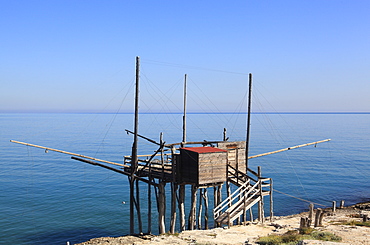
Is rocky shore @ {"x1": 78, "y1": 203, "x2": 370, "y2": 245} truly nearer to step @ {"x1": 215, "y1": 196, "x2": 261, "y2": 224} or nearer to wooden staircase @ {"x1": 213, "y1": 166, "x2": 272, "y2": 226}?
step @ {"x1": 215, "y1": 196, "x2": 261, "y2": 224}

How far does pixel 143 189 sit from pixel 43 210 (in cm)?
1379

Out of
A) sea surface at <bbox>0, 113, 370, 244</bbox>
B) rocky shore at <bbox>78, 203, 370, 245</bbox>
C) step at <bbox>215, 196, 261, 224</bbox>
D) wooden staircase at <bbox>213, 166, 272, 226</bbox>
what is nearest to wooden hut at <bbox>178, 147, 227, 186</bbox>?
wooden staircase at <bbox>213, 166, 272, 226</bbox>

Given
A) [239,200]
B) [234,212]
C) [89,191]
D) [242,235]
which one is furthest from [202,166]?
[89,191]

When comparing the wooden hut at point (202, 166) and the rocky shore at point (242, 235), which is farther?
the wooden hut at point (202, 166)

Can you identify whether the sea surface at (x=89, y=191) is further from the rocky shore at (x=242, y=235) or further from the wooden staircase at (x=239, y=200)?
the wooden staircase at (x=239, y=200)

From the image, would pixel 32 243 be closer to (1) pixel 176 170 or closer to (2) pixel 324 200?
(1) pixel 176 170

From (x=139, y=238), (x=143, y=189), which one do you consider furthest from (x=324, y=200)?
(x=139, y=238)

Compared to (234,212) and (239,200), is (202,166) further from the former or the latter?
(239,200)

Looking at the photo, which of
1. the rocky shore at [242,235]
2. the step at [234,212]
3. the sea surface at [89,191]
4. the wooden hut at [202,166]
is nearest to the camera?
the rocky shore at [242,235]

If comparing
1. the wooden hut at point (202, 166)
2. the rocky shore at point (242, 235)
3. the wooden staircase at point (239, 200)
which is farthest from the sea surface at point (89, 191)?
the wooden hut at point (202, 166)

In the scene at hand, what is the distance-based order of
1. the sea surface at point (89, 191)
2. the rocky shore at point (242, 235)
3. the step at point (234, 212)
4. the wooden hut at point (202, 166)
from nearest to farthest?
the rocky shore at point (242, 235) < the wooden hut at point (202, 166) < the step at point (234, 212) < the sea surface at point (89, 191)

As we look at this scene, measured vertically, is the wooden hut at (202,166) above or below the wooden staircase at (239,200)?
above

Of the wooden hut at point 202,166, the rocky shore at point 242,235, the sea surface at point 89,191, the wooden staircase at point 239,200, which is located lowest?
the sea surface at point 89,191

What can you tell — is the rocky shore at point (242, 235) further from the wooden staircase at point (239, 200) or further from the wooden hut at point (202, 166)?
the wooden hut at point (202, 166)
